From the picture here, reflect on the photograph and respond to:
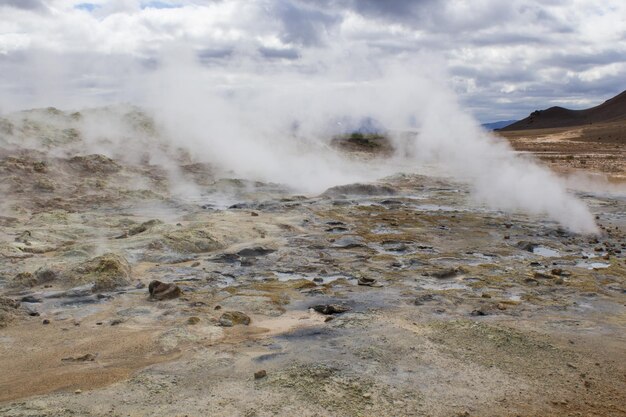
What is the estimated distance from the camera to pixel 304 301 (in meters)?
9.16

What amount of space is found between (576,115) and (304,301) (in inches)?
3608

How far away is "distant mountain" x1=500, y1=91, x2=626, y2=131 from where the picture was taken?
262 ft

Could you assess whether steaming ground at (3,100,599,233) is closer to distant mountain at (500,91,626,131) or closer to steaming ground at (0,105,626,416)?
Result: steaming ground at (0,105,626,416)

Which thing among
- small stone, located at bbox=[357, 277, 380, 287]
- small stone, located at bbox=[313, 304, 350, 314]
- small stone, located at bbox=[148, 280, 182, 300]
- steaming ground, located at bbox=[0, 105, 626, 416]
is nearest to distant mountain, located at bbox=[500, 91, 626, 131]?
steaming ground, located at bbox=[0, 105, 626, 416]

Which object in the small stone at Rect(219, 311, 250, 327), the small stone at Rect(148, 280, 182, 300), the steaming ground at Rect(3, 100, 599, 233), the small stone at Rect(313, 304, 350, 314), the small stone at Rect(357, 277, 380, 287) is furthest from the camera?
the steaming ground at Rect(3, 100, 599, 233)

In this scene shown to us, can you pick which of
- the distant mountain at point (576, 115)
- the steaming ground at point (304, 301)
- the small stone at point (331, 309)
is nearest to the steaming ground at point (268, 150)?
the steaming ground at point (304, 301)

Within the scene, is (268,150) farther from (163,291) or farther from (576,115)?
(576,115)

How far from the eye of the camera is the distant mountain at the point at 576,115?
79988mm

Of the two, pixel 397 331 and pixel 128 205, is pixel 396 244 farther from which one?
pixel 128 205

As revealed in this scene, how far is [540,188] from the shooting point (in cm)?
1927

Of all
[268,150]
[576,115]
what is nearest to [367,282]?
[268,150]

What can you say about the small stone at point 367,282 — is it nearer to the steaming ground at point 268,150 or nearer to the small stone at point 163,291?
the small stone at point 163,291

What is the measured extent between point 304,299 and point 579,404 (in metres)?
4.47

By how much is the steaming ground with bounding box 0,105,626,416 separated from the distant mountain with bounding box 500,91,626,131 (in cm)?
6798
